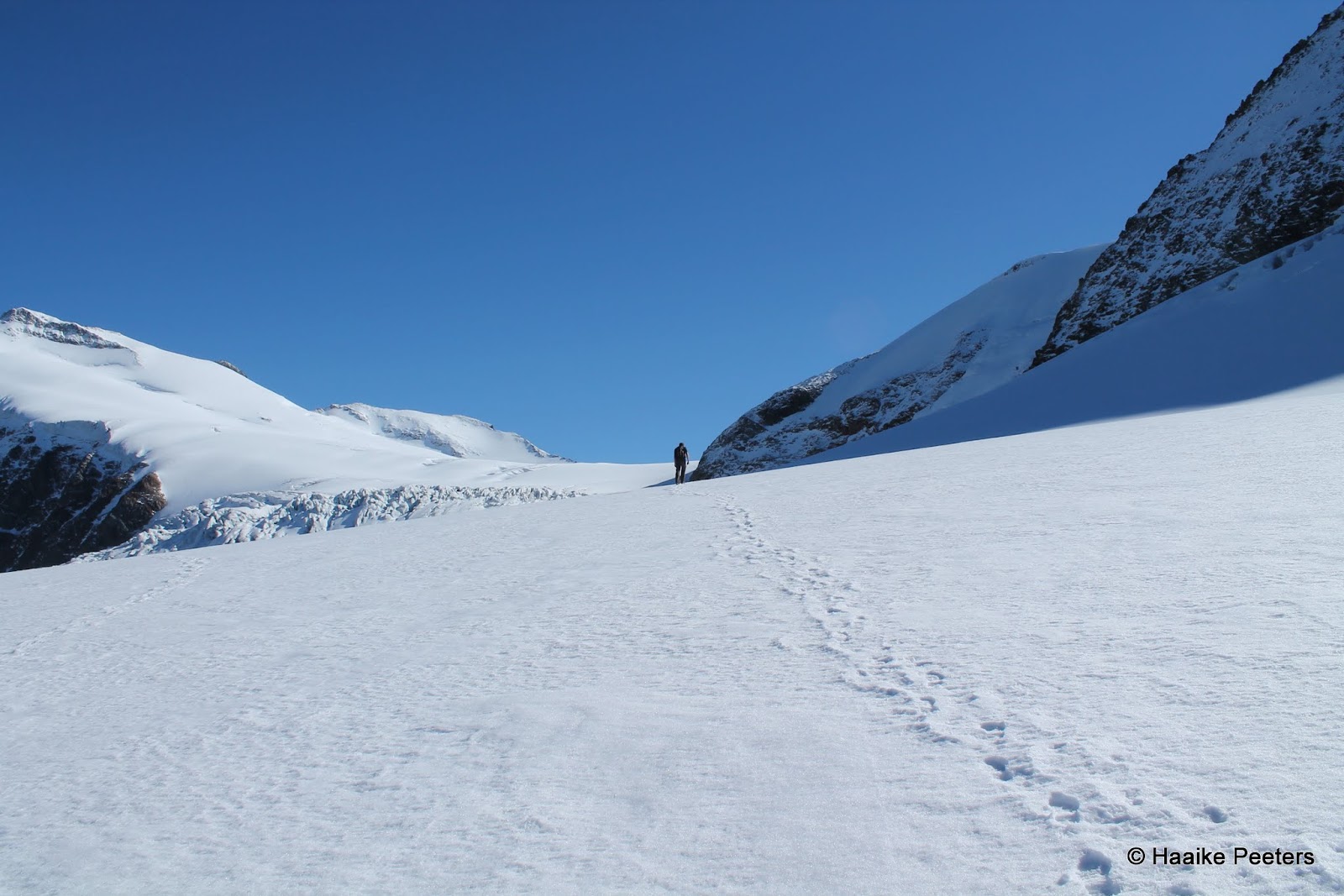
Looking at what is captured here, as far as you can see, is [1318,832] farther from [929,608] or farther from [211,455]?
[211,455]

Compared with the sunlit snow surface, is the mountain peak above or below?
above

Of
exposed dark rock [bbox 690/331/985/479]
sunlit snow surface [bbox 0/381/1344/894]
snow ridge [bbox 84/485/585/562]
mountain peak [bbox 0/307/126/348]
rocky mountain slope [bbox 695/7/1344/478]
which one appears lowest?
sunlit snow surface [bbox 0/381/1344/894]

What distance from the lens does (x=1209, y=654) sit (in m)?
3.87

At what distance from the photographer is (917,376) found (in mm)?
37344

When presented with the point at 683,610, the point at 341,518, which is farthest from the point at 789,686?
the point at 341,518

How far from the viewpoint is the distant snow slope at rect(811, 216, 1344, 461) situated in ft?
54.0

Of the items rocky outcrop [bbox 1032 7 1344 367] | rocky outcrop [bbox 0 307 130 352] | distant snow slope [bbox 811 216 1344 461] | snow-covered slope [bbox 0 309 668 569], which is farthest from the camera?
rocky outcrop [bbox 0 307 130 352]

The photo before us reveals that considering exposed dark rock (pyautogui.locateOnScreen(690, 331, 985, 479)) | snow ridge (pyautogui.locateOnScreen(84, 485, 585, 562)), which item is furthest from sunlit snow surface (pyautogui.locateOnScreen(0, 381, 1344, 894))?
snow ridge (pyautogui.locateOnScreen(84, 485, 585, 562))

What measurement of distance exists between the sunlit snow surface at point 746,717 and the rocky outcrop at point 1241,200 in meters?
21.0

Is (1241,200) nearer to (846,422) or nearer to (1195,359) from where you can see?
(1195,359)

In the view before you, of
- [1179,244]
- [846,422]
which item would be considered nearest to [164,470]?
[846,422]

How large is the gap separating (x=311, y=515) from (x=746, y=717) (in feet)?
124

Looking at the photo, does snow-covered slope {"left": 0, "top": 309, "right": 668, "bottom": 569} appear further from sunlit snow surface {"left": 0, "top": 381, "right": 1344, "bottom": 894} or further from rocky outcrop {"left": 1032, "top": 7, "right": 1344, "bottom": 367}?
sunlit snow surface {"left": 0, "top": 381, "right": 1344, "bottom": 894}

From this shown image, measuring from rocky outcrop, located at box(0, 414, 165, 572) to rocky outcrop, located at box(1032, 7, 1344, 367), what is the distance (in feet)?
173
